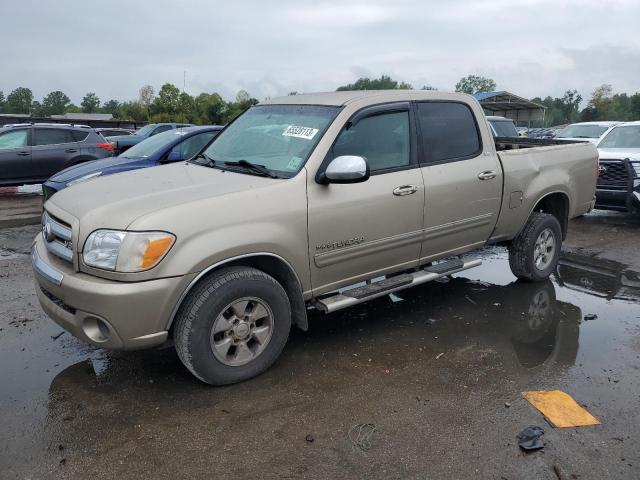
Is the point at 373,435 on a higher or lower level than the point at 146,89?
lower

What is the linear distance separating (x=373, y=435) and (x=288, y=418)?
0.53 meters

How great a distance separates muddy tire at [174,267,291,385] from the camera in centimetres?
334

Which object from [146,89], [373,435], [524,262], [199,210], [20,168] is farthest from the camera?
[146,89]

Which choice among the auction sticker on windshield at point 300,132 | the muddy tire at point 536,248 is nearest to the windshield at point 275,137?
the auction sticker on windshield at point 300,132

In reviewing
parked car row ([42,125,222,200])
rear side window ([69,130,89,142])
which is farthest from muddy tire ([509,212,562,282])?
rear side window ([69,130,89,142])

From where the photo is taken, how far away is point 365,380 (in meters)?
3.72

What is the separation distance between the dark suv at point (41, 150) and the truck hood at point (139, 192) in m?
9.02

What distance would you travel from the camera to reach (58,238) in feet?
11.8

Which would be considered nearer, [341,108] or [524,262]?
[341,108]

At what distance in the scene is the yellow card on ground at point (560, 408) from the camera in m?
3.21

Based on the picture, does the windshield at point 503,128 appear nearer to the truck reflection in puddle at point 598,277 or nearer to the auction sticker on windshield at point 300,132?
the truck reflection in puddle at point 598,277

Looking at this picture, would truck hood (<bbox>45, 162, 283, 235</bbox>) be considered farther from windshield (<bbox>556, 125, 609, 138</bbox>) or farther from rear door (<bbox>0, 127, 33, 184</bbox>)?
windshield (<bbox>556, 125, 609, 138</bbox>)

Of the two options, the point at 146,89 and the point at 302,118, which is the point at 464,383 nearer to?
the point at 302,118

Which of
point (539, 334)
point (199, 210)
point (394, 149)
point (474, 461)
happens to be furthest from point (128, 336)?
point (539, 334)
